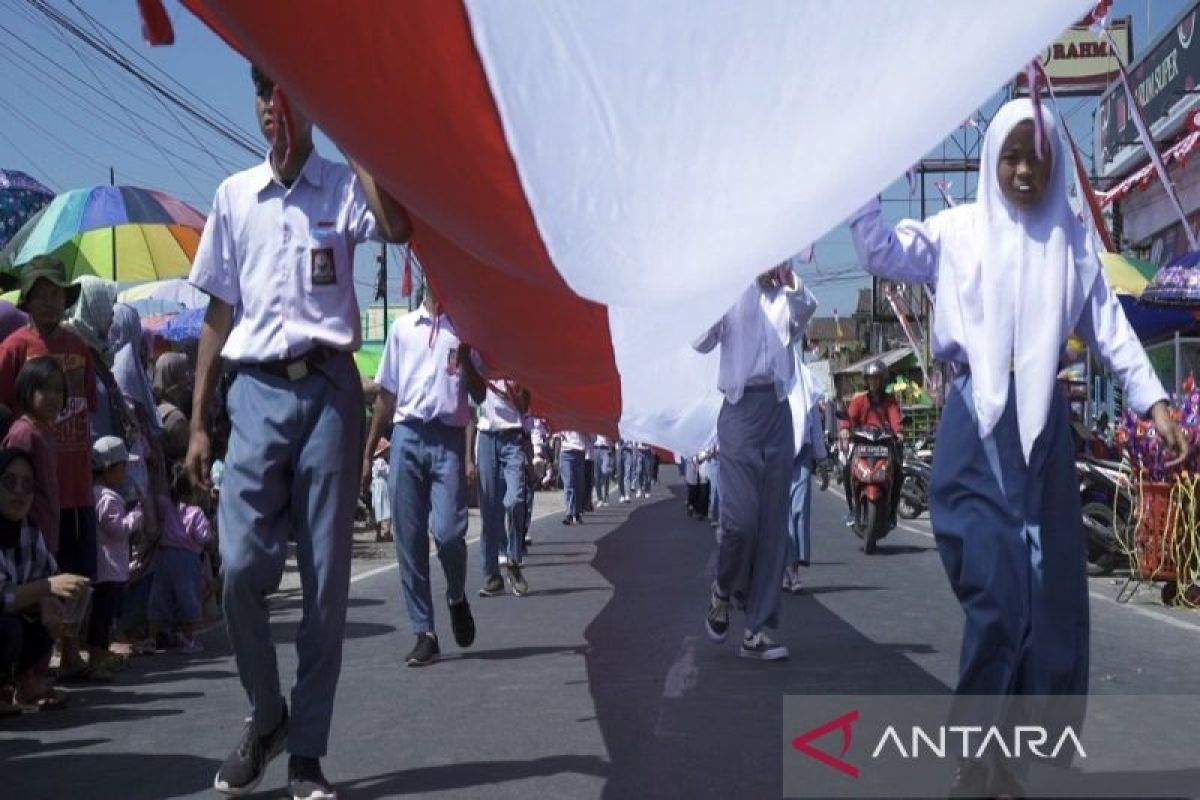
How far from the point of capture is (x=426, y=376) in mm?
8258

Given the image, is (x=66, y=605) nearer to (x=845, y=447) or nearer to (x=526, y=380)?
(x=526, y=380)

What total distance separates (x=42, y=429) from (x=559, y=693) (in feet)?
8.39

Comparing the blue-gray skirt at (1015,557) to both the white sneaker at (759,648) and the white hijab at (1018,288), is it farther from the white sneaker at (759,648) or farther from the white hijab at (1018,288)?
the white sneaker at (759,648)

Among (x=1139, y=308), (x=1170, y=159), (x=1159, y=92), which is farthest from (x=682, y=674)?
(x=1159, y=92)

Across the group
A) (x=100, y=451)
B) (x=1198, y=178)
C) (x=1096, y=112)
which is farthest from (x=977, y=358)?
(x=1096, y=112)

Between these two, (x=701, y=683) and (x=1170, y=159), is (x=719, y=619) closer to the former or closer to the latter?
(x=701, y=683)

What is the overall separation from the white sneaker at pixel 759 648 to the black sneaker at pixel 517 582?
4.04 m

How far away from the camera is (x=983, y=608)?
447cm

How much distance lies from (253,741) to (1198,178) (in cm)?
1968

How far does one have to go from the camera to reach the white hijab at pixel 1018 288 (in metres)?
4.54

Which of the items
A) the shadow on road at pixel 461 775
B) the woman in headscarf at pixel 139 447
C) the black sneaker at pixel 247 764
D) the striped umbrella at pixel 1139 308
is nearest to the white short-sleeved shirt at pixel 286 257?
the black sneaker at pixel 247 764

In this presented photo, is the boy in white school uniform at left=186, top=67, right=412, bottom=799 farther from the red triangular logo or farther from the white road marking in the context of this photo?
the white road marking

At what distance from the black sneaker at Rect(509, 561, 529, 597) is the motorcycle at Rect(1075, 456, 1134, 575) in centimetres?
421

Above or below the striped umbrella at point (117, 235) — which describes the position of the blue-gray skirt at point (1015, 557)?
below
